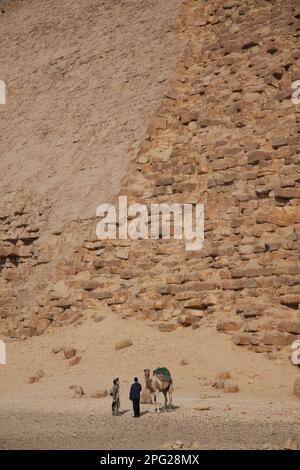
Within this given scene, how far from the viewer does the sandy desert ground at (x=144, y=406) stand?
9.34 metres

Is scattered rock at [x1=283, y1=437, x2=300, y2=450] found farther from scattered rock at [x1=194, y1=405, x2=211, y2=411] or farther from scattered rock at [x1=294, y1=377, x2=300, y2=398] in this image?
scattered rock at [x1=294, y1=377, x2=300, y2=398]

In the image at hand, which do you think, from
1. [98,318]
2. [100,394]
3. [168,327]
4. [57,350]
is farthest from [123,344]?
[100,394]

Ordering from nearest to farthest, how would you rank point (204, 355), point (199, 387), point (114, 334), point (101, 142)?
point (199, 387) < point (204, 355) < point (114, 334) < point (101, 142)

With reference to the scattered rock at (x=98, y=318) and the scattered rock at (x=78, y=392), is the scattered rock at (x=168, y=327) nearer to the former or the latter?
the scattered rock at (x=98, y=318)

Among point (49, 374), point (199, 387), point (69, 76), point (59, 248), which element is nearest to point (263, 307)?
point (199, 387)

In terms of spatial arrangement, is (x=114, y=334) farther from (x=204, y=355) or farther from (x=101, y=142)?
(x=101, y=142)

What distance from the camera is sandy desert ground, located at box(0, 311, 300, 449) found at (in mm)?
9336

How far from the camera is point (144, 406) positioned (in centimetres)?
1198

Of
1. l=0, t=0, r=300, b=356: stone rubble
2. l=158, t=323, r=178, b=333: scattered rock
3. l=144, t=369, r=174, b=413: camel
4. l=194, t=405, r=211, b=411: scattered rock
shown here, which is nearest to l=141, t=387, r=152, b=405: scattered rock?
l=144, t=369, r=174, b=413: camel

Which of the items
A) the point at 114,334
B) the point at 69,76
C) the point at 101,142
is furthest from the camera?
the point at 69,76

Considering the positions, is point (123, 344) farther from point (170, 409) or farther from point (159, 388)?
point (170, 409)
